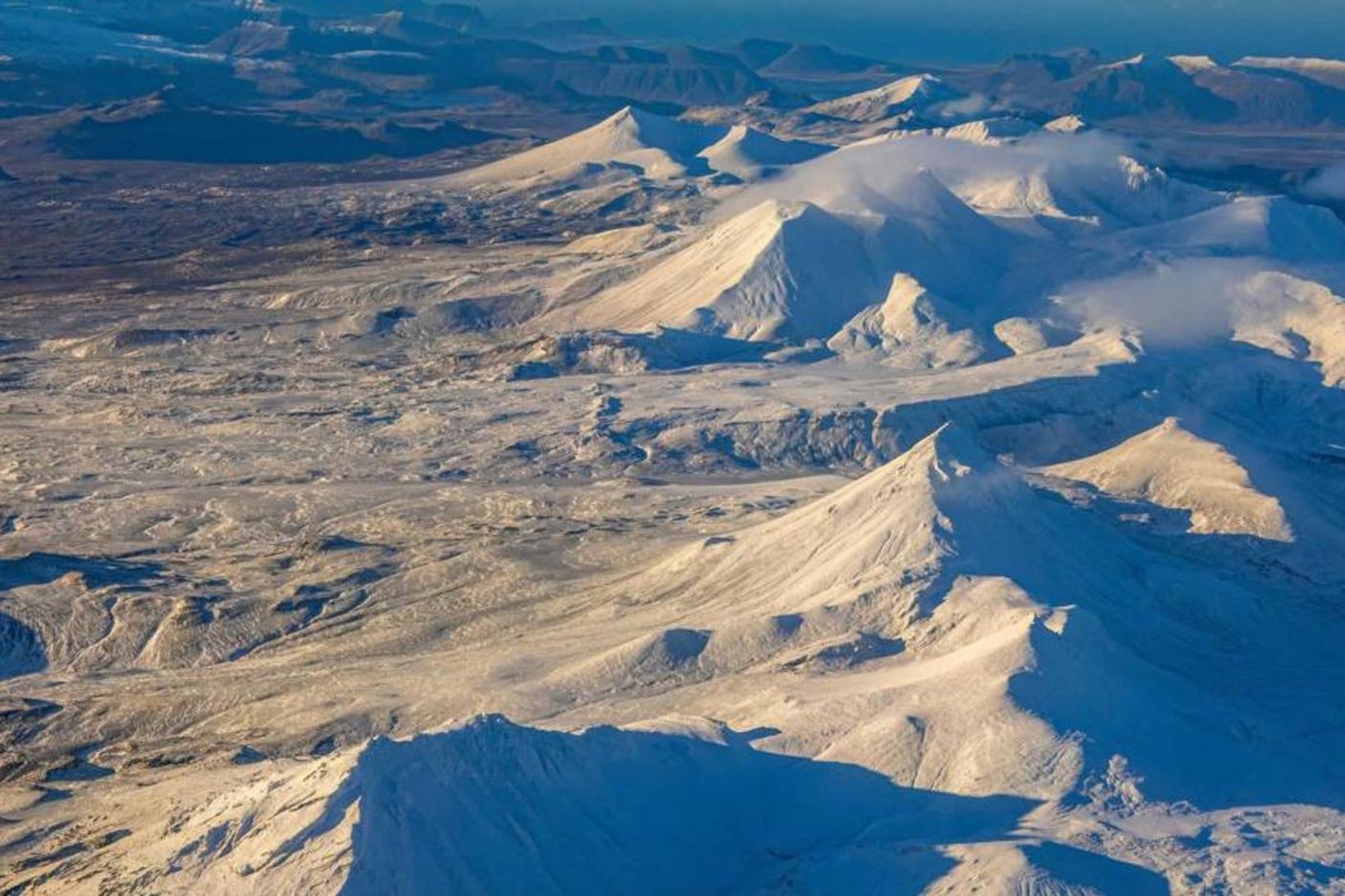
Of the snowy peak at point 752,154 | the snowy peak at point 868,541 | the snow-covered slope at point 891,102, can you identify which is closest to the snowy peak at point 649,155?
the snowy peak at point 752,154

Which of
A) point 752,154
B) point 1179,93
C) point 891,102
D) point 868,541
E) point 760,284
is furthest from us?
point 1179,93

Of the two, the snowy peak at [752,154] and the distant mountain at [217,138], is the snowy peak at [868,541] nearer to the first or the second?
the snowy peak at [752,154]

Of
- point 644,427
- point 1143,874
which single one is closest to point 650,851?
point 1143,874

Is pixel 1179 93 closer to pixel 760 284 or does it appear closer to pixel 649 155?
pixel 649 155

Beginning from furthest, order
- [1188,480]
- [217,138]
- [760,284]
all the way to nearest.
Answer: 1. [217,138]
2. [760,284]
3. [1188,480]

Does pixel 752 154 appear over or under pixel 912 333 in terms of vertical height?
over

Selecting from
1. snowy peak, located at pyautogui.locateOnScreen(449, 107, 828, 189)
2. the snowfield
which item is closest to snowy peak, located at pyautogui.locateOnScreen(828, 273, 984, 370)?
the snowfield

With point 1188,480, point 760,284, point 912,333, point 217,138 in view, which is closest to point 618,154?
point 217,138

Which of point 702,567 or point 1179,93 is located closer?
point 702,567
